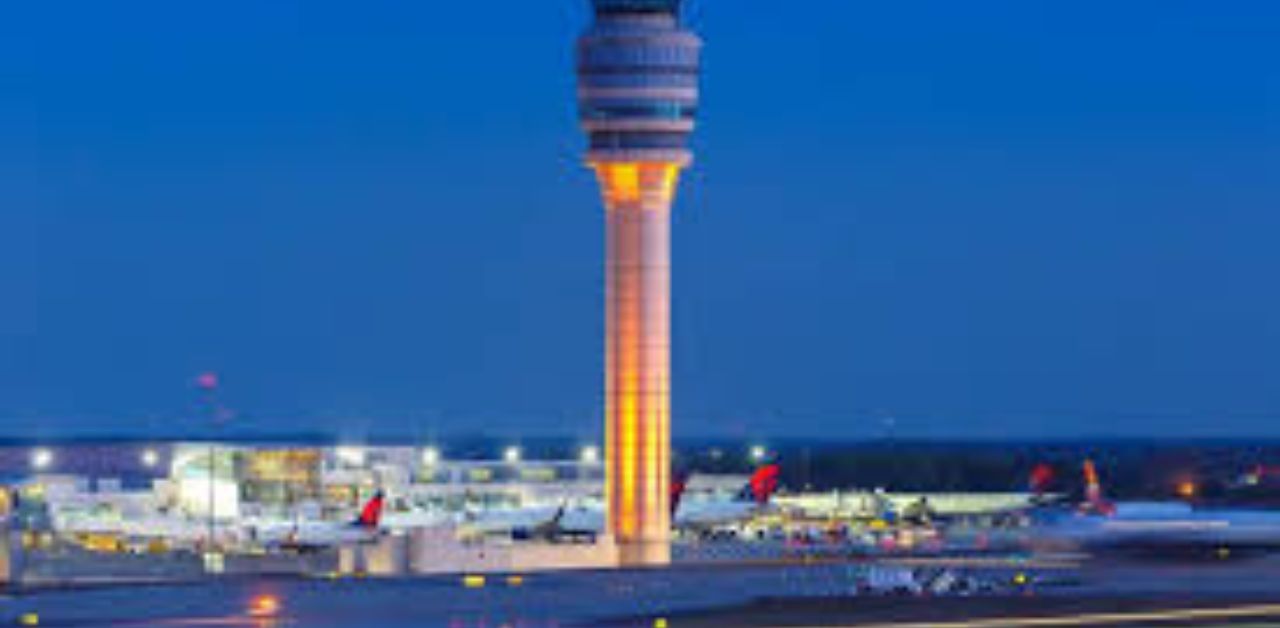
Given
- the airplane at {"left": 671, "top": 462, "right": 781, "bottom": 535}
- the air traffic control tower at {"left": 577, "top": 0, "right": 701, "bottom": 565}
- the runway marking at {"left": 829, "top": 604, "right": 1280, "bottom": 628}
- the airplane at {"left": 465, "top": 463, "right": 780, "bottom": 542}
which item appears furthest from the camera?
the airplane at {"left": 671, "top": 462, "right": 781, "bottom": 535}

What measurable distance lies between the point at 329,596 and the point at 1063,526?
169 feet

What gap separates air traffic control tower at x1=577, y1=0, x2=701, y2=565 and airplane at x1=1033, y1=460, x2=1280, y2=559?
18.4 meters

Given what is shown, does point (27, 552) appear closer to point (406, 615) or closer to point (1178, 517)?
point (406, 615)

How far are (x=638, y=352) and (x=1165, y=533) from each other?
24.7 metres

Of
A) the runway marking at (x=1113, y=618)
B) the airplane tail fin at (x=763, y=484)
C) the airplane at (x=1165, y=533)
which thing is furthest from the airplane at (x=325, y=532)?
the runway marking at (x=1113, y=618)

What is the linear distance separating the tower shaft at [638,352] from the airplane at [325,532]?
2178 cm

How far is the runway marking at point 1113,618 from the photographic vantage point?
71562 mm

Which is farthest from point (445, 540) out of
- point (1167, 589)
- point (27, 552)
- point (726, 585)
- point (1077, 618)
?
point (1077, 618)

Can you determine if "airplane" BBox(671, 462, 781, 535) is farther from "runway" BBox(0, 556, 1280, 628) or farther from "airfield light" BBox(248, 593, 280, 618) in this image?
"airfield light" BBox(248, 593, 280, 618)

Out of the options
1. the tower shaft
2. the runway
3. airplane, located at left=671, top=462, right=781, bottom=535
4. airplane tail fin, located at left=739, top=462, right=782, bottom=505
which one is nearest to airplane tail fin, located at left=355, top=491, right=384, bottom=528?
the tower shaft

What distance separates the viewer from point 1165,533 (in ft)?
398

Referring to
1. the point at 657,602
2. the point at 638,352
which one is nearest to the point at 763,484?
the point at 638,352

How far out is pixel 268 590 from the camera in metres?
84.9

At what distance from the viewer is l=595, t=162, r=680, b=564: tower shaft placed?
127 metres
